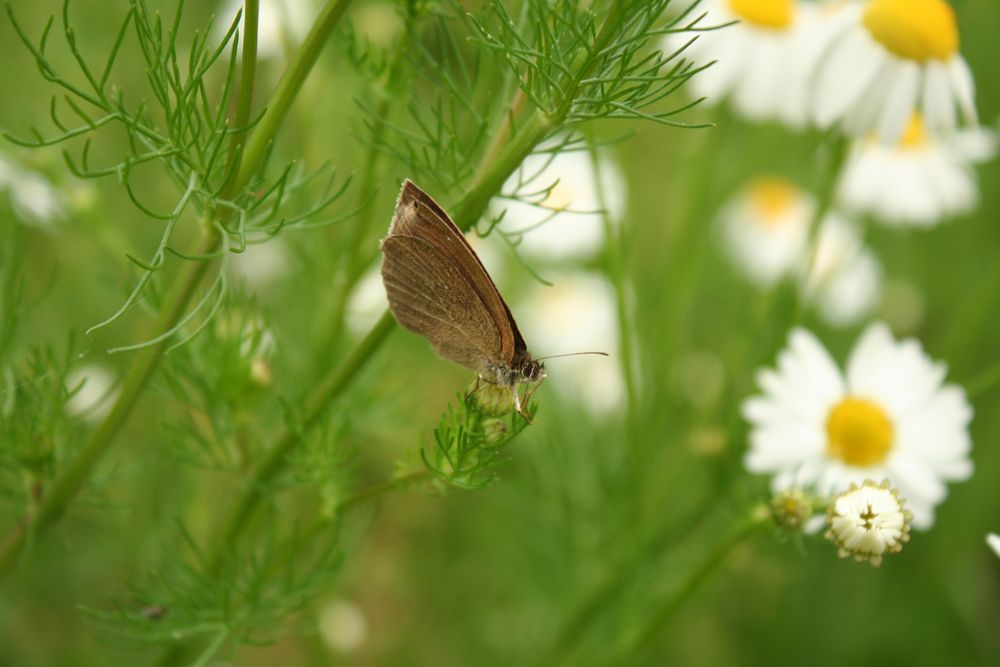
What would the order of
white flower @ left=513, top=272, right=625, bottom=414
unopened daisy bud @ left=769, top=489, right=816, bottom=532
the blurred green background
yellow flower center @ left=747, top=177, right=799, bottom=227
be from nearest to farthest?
unopened daisy bud @ left=769, top=489, right=816, bottom=532 < the blurred green background < white flower @ left=513, top=272, right=625, bottom=414 < yellow flower center @ left=747, top=177, right=799, bottom=227

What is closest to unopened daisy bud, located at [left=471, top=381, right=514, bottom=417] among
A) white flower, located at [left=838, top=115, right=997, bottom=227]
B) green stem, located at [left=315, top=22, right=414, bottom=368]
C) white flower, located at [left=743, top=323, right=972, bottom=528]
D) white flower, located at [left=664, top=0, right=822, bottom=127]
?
green stem, located at [left=315, top=22, right=414, bottom=368]

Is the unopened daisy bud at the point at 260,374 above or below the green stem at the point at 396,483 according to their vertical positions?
above

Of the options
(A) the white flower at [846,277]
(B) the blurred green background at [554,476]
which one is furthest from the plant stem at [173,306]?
(A) the white flower at [846,277]

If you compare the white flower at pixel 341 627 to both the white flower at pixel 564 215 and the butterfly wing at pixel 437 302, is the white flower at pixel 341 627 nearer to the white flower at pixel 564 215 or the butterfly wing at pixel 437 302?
the white flower at pixel 564 215

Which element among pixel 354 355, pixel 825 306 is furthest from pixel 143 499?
pixel 825 306

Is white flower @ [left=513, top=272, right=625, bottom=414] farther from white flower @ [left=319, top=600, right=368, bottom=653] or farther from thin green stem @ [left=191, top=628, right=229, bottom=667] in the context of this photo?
thin green stem @ [left=191, top=628, right=229, bottom=667]

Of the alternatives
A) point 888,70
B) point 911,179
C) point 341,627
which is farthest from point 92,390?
point 911,179

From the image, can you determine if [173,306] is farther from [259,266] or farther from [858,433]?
[259,266]
